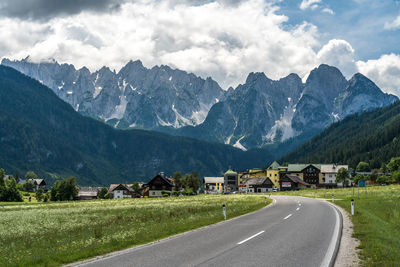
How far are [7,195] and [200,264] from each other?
12077 cm

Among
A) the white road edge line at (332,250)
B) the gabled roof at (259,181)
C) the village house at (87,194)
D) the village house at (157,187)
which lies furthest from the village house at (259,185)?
the white road edge line at (332,250)

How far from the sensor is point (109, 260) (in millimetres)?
15820

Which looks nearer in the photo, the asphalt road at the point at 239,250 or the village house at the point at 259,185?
the asphalt road at the point at 239,250

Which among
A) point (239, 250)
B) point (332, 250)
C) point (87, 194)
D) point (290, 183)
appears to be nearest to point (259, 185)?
point (290, 183)

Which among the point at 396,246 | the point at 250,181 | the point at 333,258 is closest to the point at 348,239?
the point at 396,246

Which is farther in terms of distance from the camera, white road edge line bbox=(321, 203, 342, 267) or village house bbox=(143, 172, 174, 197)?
village house bbox=(143, 172, 174, 197)

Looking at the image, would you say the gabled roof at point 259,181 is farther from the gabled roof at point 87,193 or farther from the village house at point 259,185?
the gabled roof at point 87,193

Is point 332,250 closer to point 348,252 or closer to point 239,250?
point 348,252

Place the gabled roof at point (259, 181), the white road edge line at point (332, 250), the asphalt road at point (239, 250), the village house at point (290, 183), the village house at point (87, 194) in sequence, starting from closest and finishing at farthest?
1. the white road edge line at point (332, 250)
2. the asphalt road at point (239, 250)
3. the gabled roof at point (259, 181)
4. the village house at point (290, 183)
5. the village house at point (87, 194)

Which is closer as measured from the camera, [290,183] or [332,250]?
[332,250]

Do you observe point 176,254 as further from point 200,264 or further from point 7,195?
point 7,195

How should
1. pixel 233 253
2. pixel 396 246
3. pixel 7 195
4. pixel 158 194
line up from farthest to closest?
1. pixel 158 194
2. pixel 7 195
3. pixel 396 246
4. pixel 233 253

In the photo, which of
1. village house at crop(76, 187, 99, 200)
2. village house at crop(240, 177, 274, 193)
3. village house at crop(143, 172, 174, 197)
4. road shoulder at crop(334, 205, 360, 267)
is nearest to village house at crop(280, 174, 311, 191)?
village house at crop(240, 177, 274, 193)

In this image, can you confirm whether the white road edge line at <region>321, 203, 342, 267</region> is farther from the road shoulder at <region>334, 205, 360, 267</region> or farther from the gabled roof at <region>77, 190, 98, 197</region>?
the gabled roof at <region>77, 190, 98, 197</region>
